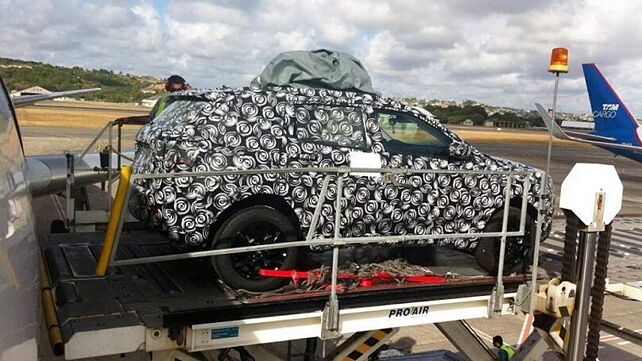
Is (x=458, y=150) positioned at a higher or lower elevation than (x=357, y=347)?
higher

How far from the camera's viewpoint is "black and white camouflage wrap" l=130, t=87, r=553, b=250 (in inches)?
189

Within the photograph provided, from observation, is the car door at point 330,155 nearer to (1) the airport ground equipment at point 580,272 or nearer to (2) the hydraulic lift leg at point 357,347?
(2) the hydraulic lift leg at point 357,347

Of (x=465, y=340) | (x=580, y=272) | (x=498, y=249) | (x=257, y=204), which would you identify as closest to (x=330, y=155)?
(x=257, y=204)

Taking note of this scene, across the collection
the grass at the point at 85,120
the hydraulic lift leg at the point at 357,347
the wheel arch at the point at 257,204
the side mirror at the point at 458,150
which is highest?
the side mirror at the point at 458,150

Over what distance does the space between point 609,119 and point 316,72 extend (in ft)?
95.2

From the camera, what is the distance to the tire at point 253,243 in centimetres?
476

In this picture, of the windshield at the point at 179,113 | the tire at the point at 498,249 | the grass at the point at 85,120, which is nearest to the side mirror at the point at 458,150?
the tire at the point at 498,249

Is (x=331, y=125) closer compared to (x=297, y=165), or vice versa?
(x=297, y=165)

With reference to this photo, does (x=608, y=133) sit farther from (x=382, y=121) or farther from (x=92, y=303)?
(x=92, y=303)

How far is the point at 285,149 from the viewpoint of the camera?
5.19 meters

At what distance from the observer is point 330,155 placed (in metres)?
5.38

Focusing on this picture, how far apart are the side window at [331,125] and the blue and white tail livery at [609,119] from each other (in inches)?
1032

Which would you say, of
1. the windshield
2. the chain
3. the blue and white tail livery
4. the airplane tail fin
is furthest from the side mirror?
the airplane tail fin

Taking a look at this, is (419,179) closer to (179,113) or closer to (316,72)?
(316,72)
